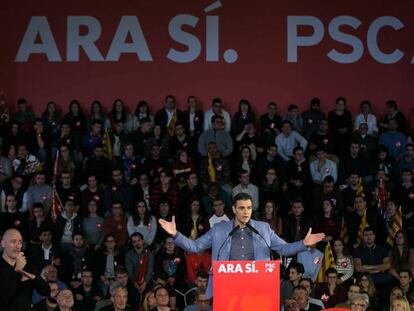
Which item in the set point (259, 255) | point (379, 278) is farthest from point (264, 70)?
point (259, 255)

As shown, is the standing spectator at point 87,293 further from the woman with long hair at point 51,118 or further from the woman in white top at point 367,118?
the woman in white top at point 367,118

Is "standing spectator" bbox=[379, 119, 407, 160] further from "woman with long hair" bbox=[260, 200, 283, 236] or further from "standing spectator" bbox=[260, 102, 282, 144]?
"woman with long hair" bbox=[260, 200, 283, 236]

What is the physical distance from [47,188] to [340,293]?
4.54 metres

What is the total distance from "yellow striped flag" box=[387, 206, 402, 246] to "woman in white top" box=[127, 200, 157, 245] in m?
3.09

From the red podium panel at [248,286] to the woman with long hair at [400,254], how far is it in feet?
20.0

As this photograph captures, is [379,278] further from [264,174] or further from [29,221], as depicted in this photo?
[29,221]

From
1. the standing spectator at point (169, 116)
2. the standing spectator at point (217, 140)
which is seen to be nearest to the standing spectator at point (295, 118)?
the standing spectator at point (217, 140)

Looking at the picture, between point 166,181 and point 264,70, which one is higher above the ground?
point 264,70

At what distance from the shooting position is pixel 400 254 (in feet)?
43.8

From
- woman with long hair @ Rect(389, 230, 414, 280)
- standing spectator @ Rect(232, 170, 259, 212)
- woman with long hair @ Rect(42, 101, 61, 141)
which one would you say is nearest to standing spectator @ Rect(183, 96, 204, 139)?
standing spectator @ Rect(232, 170, 259, 212)

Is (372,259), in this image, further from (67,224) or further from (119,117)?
(119,117)

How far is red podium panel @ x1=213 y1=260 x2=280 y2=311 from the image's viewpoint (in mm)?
7414

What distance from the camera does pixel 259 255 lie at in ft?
26.3

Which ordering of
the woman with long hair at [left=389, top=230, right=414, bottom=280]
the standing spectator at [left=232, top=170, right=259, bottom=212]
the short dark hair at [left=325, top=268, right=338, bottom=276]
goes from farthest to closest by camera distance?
the standing spectator at [left=232, top=170, right=259, bottom=212] < the woman with long hair at [left=389, top=230, right=414, bottom=280] < the short dark hair at [left=325, top=268, right=338, bottom=276]
